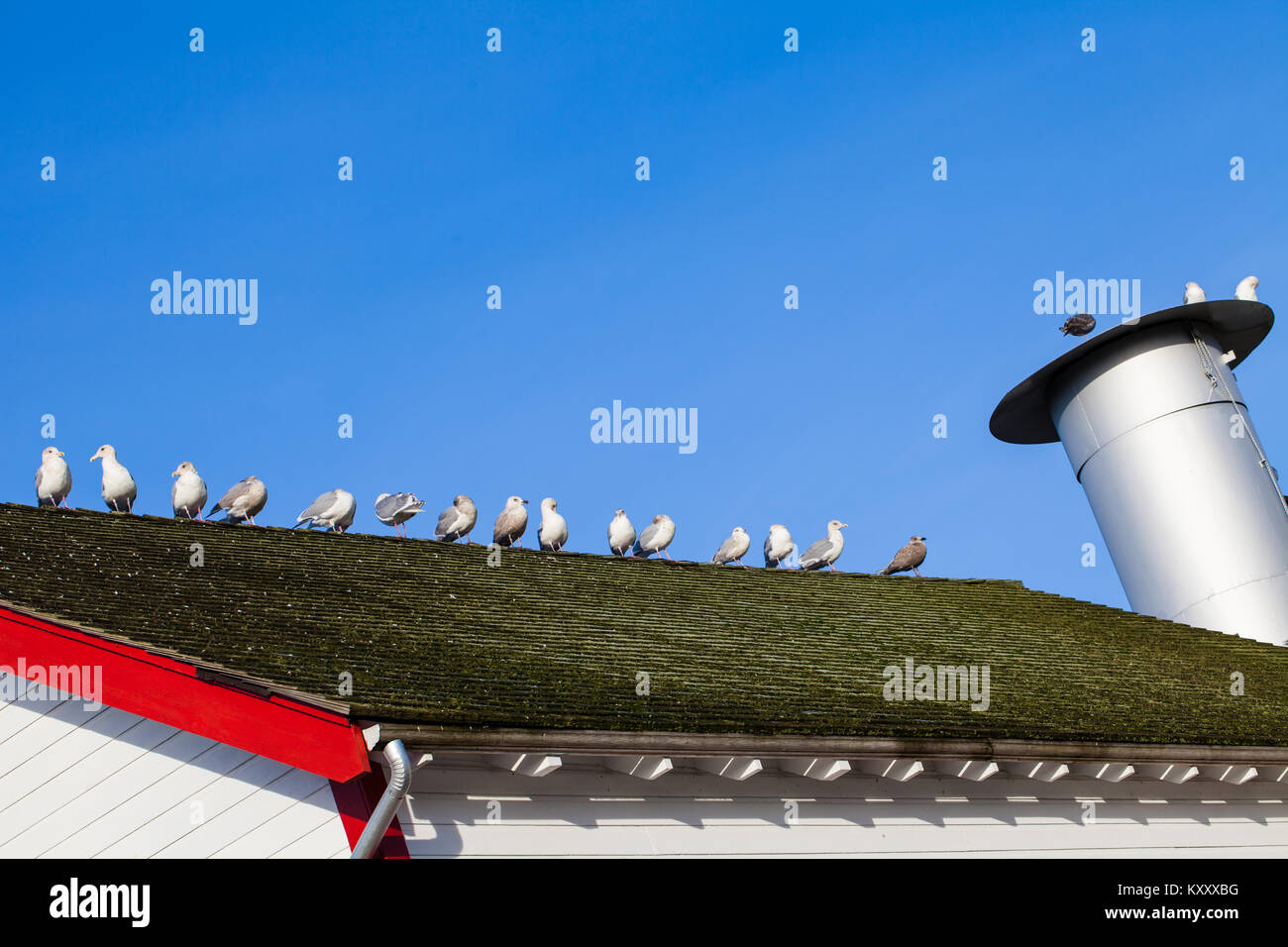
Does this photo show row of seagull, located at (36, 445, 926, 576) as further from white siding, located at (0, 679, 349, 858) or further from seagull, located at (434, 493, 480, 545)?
white siding, located at (0, 679, 349, 858)

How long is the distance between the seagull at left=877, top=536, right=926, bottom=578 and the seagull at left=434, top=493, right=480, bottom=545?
22.4ft

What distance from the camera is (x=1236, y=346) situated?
72.4 feet

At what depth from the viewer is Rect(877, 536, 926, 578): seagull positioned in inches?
798

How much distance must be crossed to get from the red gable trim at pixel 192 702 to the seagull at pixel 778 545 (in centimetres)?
1227

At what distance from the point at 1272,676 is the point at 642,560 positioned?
8.29 m

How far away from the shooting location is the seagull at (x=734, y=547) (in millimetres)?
18859

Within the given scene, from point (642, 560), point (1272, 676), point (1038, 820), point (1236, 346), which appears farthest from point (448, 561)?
point (1236, 346)

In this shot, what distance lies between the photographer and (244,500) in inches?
612

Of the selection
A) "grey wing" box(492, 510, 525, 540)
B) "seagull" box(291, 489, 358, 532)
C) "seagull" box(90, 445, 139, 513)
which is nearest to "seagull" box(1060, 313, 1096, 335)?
"grey wing" box(492, 510, 525, 540)

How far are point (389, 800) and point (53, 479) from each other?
912 cm

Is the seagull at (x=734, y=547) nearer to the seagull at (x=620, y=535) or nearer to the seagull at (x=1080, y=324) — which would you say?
the seagull at (x=620, y=535)

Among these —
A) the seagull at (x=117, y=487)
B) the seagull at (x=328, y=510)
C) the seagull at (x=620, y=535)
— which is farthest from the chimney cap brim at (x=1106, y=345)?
the seagull at (x=117, y=487)

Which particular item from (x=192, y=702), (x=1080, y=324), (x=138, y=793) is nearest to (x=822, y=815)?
(x=192, y=702)

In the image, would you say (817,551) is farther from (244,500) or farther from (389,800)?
(389,800)
